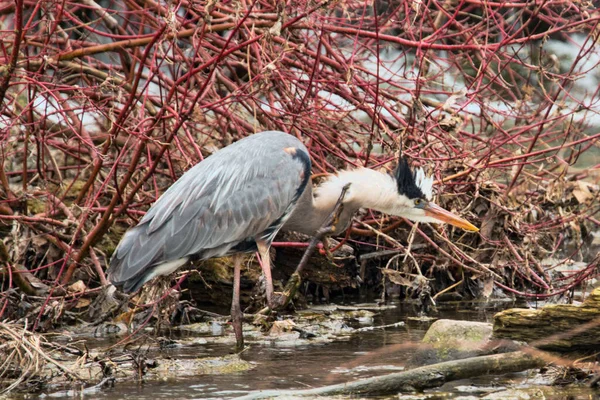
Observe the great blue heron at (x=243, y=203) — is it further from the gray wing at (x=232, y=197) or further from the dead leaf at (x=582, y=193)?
the dead leaf at (x=582, y=193)

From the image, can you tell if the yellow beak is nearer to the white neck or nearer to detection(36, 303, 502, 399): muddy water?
the white neck

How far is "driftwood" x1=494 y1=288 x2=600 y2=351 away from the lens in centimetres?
495

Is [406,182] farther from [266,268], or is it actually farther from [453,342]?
[453,342]

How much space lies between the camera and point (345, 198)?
667cm

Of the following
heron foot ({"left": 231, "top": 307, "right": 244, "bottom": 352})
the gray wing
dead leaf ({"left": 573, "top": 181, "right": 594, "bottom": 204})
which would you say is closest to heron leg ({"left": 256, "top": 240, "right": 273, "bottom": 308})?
the gray wing

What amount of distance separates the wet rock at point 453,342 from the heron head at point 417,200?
41.3 inches

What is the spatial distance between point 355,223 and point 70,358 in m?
2.79

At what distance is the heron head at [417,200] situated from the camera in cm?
655

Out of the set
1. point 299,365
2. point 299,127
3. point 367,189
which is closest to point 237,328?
point 299,365

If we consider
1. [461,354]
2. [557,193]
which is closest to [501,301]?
[557,193]

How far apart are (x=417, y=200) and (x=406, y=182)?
175 mm

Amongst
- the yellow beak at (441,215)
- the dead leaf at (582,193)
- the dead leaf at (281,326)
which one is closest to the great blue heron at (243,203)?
the yellow beak at (441,215)

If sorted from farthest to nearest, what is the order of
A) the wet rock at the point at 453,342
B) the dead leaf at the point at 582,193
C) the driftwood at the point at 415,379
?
the dead leaf at the point at 582,193 → the wet rock at the point at 453,342 → the driftwood at the point at 415,379

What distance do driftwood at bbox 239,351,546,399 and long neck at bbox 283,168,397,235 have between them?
5.97 feet
